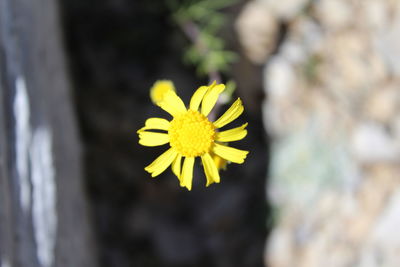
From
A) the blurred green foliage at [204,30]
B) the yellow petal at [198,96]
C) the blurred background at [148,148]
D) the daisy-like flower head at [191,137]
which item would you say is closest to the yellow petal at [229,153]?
the daisy-like flower head at [191,137]

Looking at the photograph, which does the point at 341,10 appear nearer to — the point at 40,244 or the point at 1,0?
the point at 1,0

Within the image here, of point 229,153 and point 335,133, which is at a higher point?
point 335,133

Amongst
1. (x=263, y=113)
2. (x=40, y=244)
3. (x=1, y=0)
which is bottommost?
(x=40, y=244)

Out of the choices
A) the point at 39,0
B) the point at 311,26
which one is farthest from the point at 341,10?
the point at 39,0

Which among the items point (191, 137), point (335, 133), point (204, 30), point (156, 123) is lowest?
point (191, 137)

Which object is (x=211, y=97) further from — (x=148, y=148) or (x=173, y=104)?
(x=148, y=148)

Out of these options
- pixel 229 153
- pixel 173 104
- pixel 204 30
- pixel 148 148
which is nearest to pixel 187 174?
pixel 229 153
